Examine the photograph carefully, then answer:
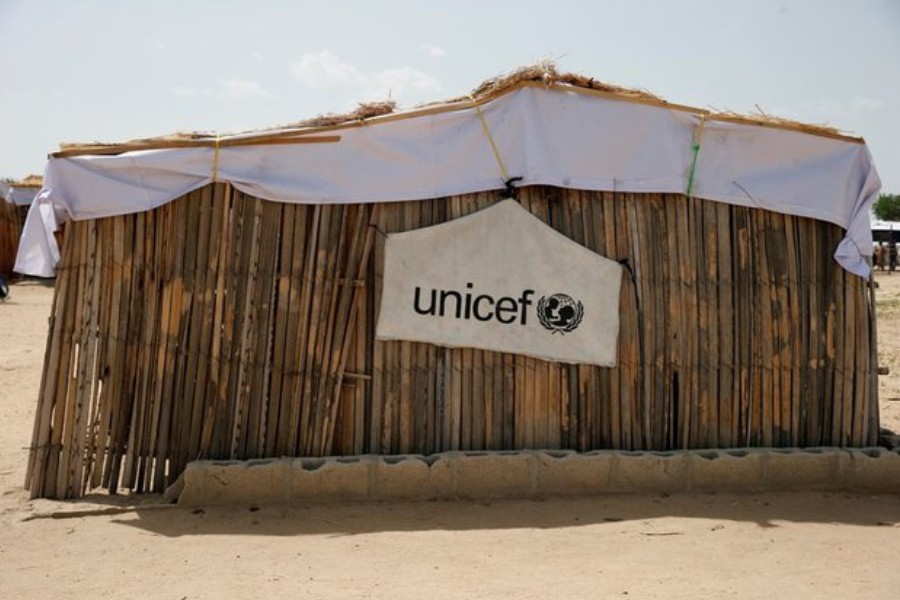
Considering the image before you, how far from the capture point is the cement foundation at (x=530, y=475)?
4898 millimetres

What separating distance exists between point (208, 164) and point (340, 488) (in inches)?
80.6

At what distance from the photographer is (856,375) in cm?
574

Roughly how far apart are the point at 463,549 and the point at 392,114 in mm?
2601

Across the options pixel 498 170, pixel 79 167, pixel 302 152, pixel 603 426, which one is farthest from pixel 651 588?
pixel 79 167

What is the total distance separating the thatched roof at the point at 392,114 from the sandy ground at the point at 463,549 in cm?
210

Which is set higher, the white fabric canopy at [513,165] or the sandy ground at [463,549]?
the white fabric canopy at [513,165]

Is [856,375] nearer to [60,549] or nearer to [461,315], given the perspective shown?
[461,315]

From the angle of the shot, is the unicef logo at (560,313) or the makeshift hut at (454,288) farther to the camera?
the unicef logo at (560,313)

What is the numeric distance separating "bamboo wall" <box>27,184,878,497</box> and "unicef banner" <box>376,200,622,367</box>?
0.10 meters

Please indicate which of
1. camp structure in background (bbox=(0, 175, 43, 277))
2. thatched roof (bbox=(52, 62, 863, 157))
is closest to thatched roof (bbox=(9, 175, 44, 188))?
camp structure in background (bbox=(0, 175, 43, 277))

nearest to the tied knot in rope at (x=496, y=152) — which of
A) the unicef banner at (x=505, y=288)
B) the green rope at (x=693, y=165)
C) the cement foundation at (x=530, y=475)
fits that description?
the unicef banner at (x=505, y=288)

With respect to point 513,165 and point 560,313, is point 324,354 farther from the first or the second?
point 513,165

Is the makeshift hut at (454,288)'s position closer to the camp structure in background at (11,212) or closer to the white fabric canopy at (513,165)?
the white fabric canopy at (513,165)

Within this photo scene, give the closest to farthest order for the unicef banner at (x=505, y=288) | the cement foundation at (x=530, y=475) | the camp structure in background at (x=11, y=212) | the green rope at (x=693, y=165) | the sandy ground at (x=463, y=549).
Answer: the sandy ground at (x=463, y=549) → the cement foundation at (x=530, y=475) → the unicef banner at (x=505, y=288) → the green rope at (x=693, y=165) → the camp structure in background at (x=11, y=212)
